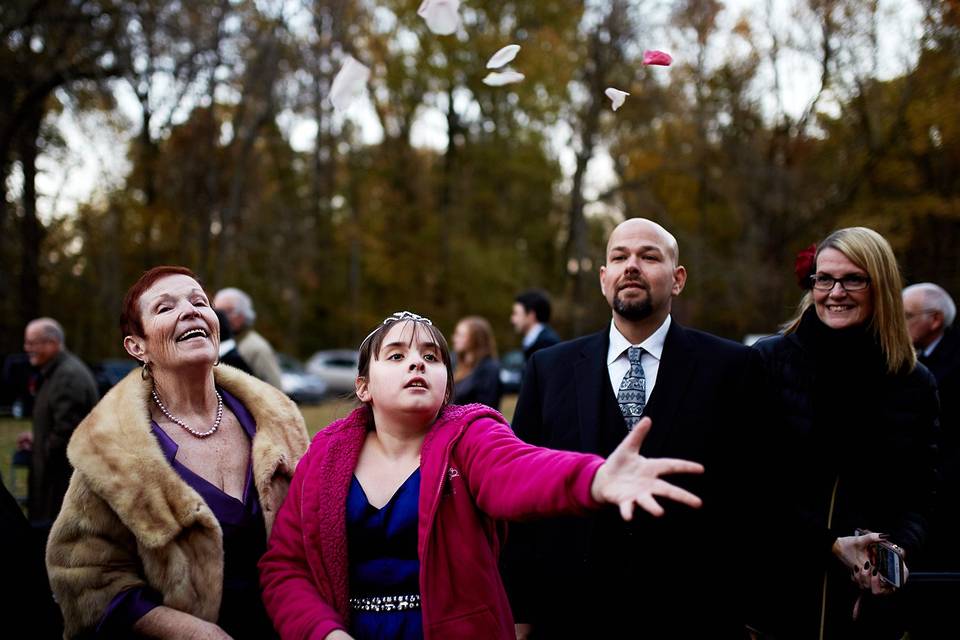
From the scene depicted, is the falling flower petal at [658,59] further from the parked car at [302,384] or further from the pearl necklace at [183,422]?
the parked car at [302,384]

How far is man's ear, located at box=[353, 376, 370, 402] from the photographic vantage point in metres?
2.70

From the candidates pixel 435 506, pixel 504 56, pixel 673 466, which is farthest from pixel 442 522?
pixel 504 56

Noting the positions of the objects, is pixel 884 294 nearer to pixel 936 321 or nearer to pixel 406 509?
pixel 936 321

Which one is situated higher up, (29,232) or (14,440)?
(29,232)

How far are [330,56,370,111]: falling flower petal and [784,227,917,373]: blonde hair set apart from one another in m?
2.45

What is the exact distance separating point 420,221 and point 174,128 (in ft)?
46.0

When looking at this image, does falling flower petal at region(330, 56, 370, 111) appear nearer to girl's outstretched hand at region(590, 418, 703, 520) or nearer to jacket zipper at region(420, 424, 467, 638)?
jacket zipper at region(420, 424, 467, 638)

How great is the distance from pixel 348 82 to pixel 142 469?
2.56 metres

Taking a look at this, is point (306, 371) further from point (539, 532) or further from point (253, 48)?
point (539, 532)

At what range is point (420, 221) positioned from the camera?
106ft

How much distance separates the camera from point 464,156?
3120 centimetres

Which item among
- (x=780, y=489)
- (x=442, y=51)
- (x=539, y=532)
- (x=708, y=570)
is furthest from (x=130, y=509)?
(x=442, y=51)

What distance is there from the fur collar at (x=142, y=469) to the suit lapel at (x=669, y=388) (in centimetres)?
126

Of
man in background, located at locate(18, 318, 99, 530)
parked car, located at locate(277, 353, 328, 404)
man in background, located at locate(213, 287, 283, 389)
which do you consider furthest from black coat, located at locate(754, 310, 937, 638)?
parked car, located at locate(277, 353, 328, 404)
